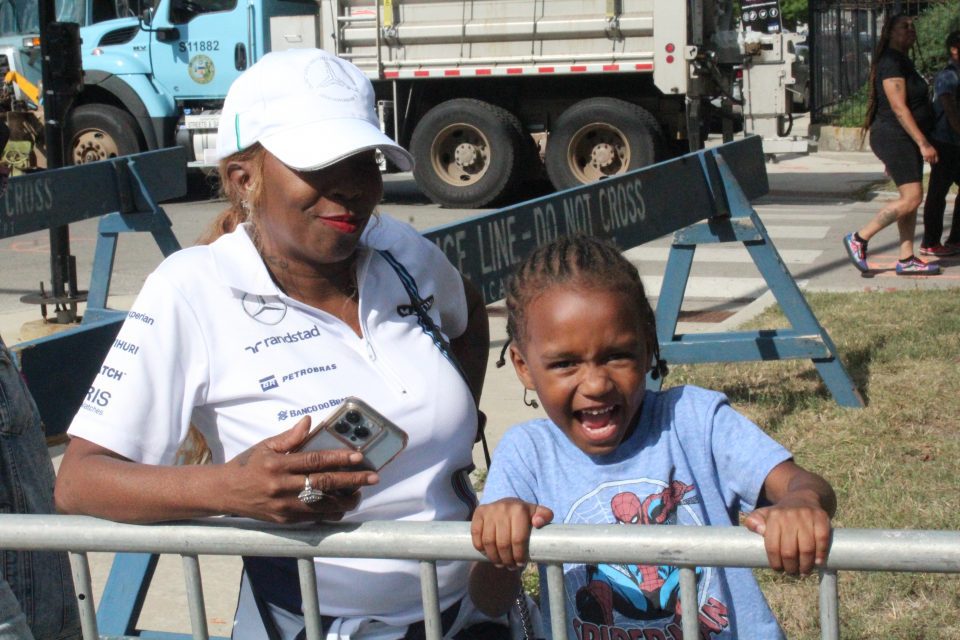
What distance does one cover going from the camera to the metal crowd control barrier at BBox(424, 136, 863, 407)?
4.89 m

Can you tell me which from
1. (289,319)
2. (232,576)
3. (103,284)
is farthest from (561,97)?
(289,319)

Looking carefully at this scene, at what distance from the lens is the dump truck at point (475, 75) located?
1273 centimetres

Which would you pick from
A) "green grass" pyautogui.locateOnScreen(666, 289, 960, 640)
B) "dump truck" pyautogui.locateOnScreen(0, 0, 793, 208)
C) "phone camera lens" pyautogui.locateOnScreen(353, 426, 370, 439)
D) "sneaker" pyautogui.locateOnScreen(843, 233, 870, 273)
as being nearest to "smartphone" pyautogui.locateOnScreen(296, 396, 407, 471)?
"phone camera lens" pyautogui.locateOnScreen(353, 426, 370, 439)

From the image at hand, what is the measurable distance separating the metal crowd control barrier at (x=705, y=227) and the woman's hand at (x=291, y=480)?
2914mm

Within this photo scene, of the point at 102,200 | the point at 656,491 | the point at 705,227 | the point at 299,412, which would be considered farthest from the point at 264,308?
the point at 102,200

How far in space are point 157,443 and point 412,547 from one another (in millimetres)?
570

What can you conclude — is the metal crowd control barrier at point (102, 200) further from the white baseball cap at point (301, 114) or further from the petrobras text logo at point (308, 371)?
the petrobras text logo at point (308, 371)

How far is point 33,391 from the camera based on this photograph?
123 inches

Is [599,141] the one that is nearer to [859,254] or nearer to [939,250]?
[939,250]

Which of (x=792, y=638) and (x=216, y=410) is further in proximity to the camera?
(x=792, y=638)

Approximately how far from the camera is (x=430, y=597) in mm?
1748

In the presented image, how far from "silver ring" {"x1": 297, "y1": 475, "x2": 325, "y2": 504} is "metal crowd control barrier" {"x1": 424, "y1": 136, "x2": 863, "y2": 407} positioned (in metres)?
2.95

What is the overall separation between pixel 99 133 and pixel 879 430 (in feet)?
38.1

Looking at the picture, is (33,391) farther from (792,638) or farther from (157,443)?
(792,638)
